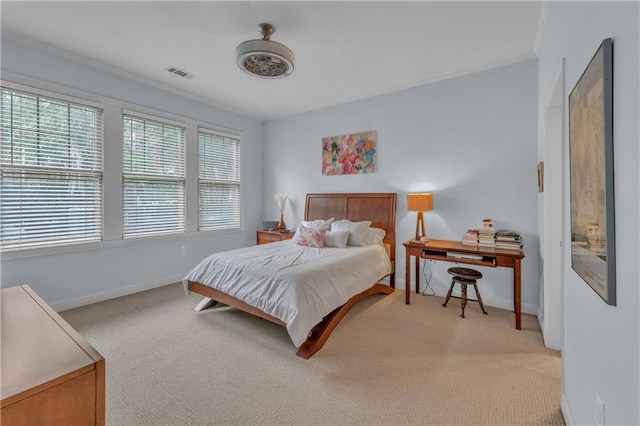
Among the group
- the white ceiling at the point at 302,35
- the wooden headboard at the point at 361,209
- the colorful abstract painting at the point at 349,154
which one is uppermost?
the white ceiling at the point at 302,35

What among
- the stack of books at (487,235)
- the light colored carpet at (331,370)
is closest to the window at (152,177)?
the light colored carpet at (331,370)

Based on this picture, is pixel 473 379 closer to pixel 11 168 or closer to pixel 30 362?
pixel 30 362

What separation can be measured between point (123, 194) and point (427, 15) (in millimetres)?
3845

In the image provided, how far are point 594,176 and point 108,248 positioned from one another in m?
4.34

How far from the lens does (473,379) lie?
1954mm

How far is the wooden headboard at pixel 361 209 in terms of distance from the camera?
13.0 ft

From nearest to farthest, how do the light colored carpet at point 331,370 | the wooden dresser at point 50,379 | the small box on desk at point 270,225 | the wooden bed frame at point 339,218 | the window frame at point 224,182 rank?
the wooden dresser at point 50,379 → the light colored carpet at point 331,370 → the wooden bed frame at point 339,218 → the window frame at point 224,182 → the small box on desk at point 270,225

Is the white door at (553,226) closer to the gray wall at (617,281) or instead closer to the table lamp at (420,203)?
the gray wall at (617,281)

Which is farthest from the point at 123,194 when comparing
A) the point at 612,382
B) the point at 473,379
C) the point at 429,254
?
the point at 612,382

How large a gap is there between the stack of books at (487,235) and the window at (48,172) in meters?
4.36

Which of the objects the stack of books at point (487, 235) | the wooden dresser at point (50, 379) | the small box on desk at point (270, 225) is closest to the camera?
the wooden dresser at point (50, 379)

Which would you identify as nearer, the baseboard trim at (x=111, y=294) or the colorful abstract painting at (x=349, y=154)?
the baseboard trim at (x=111, y=294)

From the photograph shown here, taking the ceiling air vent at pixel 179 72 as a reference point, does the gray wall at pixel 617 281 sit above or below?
below

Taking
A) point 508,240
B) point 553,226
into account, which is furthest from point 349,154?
point 553,226
